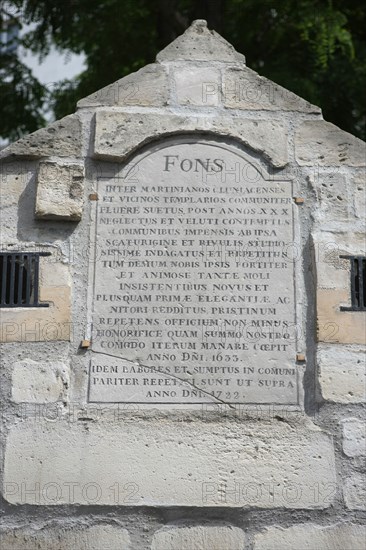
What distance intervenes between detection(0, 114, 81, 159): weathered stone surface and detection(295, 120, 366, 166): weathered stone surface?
1.07m

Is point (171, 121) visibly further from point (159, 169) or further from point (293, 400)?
point (293, 400)

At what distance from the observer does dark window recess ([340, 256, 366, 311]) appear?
3.61 metres

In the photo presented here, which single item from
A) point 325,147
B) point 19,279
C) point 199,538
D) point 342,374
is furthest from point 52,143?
point 199,538

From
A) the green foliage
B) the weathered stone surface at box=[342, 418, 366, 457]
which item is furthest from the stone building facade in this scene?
the green foliage

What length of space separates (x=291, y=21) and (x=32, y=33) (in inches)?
89.6

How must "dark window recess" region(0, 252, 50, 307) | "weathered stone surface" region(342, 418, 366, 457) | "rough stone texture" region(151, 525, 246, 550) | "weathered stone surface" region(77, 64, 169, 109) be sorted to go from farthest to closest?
"weathered stone surface" region(77, 64, 169, 109) → "dark window recess" region(0, 252, 50, 307) → "weathered stone surface" region(342, 418, 366, 457) → "rough stone texture" region(151, 525, 246, 550)

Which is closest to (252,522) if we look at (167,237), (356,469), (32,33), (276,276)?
(356,469)

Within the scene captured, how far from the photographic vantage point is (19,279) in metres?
3.62

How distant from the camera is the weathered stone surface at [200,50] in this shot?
3961 mm

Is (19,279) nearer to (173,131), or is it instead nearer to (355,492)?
(173,131)

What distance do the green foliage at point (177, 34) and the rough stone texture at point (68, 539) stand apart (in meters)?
3.82

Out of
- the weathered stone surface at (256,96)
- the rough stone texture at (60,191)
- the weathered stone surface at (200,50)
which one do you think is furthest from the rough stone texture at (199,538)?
the weathered stone surface at (200,50)

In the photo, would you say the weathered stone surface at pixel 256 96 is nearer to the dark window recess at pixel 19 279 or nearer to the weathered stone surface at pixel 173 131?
the weathered stone surface at pixel 173 131

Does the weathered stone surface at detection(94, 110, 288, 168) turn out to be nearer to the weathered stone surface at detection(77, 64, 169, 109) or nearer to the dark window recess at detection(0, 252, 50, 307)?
the weathered stone surface at detection(77, 64, 169, 109)
